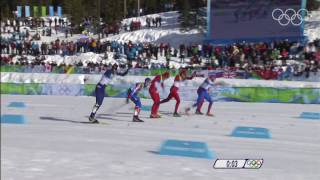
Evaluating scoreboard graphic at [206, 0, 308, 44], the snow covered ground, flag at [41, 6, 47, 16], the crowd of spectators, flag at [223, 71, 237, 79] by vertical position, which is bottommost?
the snow covered ground

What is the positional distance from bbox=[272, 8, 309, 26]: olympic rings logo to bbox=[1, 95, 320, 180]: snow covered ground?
43.1 ft

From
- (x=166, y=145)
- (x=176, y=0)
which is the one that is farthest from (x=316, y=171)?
(x=176, y=0)

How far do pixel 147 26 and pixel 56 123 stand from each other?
939 inches

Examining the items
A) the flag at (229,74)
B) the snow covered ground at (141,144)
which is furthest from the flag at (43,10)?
the flag at (229,74)

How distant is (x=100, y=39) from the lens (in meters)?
25.0

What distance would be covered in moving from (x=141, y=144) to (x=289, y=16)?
21157 millimetres

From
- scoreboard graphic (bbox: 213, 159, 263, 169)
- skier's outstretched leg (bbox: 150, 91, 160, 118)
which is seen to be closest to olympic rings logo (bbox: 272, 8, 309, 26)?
skier's outstretched leg (bbox: 150, 91, 160, 118)

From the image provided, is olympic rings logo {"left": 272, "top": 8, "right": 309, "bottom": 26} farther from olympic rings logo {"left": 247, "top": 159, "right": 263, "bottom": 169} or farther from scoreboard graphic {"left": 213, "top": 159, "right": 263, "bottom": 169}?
scoreboard graphic {"left": 213, "top": 159, "right": 263, "bottom": 169}

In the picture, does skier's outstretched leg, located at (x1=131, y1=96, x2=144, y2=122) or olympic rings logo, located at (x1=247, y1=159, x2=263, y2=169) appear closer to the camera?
olympic rings logo, located at (x1=247, y1=159, x2=263, y2=169)

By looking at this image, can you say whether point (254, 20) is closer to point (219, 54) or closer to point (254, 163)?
point (219, 54)

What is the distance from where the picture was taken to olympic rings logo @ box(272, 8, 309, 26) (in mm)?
27750

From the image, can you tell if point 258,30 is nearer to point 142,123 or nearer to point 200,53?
point 200,53

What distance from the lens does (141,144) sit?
9.12m

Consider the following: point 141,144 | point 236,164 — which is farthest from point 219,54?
point 236,164
